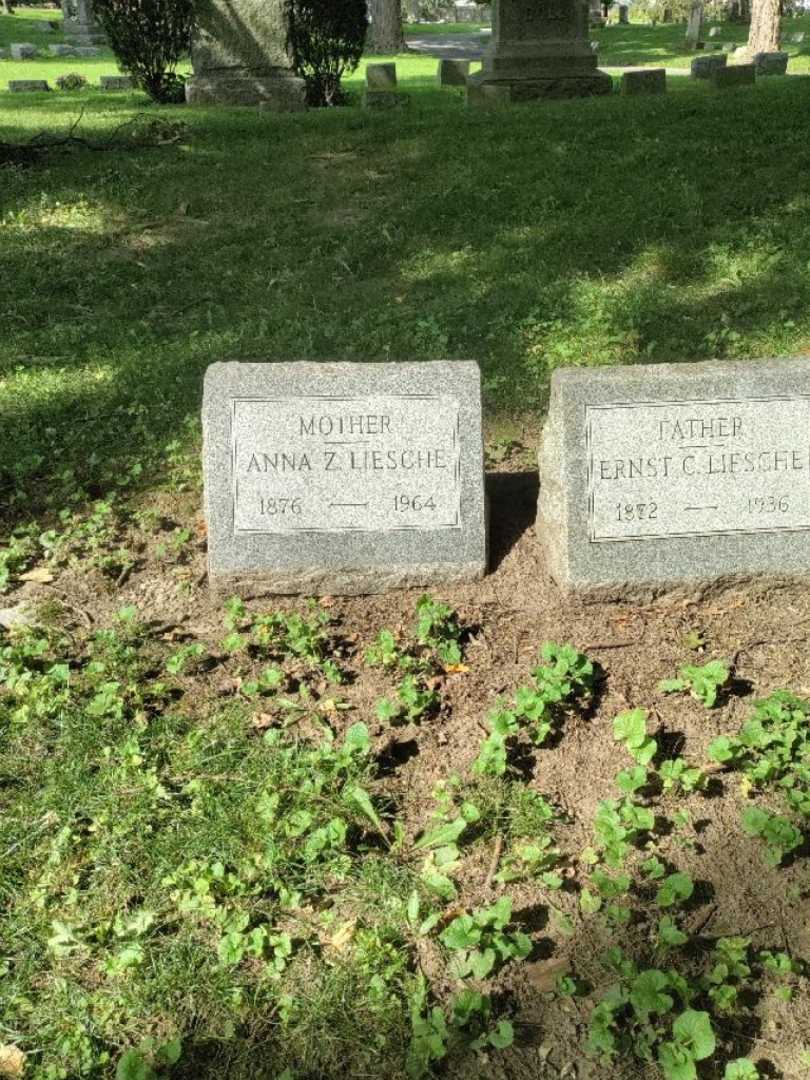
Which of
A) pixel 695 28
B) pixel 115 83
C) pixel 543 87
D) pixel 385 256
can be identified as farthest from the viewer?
pixel 695 28

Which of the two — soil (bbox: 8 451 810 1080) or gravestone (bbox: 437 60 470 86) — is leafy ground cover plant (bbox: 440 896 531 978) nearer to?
soil (bbox: 8 451 810 1080)

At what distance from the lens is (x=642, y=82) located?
40.9 feet

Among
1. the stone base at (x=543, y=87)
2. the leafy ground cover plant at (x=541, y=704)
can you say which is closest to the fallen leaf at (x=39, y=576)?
the leafy ground cover plant at (x=541, y=704)

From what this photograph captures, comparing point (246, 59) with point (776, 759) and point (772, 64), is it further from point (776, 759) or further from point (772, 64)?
point (776, 759)

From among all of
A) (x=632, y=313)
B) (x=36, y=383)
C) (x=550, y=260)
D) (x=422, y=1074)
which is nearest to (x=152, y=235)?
(x=36, y=383)

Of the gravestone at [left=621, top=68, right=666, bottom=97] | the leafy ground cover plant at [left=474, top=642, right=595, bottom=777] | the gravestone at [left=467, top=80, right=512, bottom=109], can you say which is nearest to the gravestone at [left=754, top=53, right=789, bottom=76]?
the gravestone at [left=621, top=68, right=666, bottom=97]

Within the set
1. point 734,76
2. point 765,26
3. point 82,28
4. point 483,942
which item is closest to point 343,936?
point 483,942

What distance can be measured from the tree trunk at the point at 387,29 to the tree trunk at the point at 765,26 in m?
10.6

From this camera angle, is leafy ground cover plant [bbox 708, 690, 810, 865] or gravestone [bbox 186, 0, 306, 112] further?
gravestone [bbox 186, 0, 306, 112]

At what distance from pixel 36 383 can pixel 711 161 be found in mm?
5839

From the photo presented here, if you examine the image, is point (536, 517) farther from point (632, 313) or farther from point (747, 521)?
point (632, 313)

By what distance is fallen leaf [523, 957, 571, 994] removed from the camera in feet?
8.73

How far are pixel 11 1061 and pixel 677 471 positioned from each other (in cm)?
280

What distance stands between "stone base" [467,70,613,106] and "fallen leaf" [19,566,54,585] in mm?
9176
